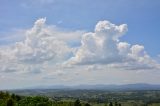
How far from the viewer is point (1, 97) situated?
19438 cm

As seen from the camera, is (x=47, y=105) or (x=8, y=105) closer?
(x=8, y=105)

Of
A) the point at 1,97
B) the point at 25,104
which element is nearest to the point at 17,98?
the point at 1,97

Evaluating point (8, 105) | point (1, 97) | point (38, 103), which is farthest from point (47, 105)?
point (1, 97)

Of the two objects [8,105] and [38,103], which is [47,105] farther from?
[8,105]

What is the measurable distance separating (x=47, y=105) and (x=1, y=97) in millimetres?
40254

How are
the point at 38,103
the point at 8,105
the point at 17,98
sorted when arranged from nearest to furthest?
the point at 8,105 → the point at 38,103 → the point at 17,98

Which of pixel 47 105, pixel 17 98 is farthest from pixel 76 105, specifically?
pixel 17 98

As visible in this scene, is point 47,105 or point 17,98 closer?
point 47,105

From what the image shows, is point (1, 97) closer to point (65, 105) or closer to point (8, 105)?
point (65, 105)

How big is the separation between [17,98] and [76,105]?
1501 inches

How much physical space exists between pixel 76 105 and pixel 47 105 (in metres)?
16.9

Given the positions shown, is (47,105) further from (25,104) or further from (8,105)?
(8,105)

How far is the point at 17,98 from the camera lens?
627 ft

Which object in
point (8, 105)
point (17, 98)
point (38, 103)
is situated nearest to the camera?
point (8, 105)
